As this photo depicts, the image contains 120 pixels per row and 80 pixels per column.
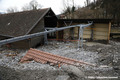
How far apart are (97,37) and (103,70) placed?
9306 millimetres

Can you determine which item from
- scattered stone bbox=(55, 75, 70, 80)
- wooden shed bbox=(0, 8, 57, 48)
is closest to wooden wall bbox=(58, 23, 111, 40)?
wooden shed bbox=(0, 8, 57, 48)

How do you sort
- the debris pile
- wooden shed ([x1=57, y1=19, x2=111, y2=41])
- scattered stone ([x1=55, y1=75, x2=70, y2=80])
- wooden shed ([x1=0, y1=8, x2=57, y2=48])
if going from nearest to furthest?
→ 1. scattered stone ([x1=55, y1=75, x2=70, y2=80])
2. the debris pile
3. wooden shed ([x1=0, y1=8, x2=57, y2=48])
4. wooden shed ([x1=57, y1=19, x2=111, y2=41])

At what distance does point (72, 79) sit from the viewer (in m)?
4.53

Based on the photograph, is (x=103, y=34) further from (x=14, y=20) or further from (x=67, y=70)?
(x=14, y=20)

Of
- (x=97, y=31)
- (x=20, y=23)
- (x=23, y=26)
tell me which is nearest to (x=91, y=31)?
(x=97, y=31)

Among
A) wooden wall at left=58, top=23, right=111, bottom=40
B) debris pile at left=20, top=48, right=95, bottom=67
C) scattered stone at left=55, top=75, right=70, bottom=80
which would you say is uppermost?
wooden wall at left=58, top=23, right=111, bottom=40

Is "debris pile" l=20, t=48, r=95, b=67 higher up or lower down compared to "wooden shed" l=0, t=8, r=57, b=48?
lower down

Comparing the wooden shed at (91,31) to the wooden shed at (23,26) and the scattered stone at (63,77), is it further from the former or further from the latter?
the scattered stone at (63,77)

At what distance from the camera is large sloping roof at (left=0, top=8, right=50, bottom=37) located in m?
10.8

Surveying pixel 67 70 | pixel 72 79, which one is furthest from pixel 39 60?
pixel 72 79

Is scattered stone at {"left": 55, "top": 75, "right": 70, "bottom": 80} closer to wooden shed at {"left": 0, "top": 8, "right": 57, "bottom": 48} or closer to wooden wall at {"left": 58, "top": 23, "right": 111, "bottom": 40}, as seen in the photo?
wooden shed at {"left": 0, "top": 8, "right": 57, "bottom": 48}

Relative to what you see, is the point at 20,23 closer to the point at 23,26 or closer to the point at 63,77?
the point at 23,26

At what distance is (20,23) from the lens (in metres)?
12.1

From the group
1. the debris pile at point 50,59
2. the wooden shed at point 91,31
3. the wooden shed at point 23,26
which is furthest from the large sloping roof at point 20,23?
the wooden shed at point 91,31
